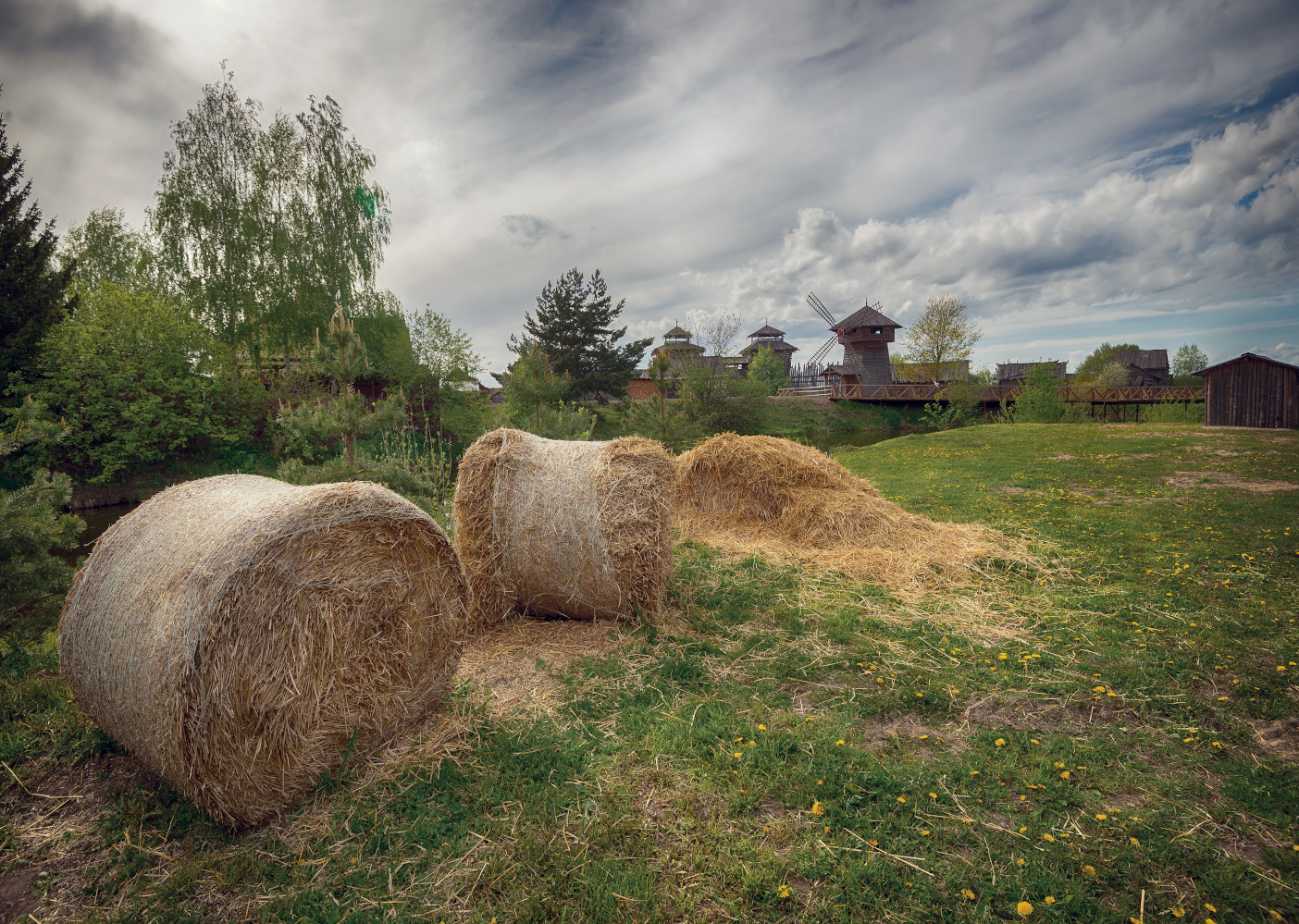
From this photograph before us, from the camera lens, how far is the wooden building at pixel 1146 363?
57062 mm

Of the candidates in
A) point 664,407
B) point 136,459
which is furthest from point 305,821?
point 136,459

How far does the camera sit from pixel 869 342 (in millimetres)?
48656

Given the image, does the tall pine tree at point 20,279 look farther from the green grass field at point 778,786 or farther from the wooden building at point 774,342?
the wooden building at point 774,342

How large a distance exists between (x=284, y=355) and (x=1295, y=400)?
1518 inches

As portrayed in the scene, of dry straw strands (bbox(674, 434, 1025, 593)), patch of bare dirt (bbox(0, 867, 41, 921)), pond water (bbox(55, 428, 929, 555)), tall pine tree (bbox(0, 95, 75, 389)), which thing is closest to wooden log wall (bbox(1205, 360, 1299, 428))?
pond water (bbox(55, 428, 929, 555))

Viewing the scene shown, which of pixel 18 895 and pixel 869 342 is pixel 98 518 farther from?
pixel 869 342

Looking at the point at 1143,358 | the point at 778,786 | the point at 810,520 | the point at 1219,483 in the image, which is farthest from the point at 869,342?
the point at 778,786

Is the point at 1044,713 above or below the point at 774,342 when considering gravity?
below

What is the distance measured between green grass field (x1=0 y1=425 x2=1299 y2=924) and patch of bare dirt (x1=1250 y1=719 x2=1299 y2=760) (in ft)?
0.08

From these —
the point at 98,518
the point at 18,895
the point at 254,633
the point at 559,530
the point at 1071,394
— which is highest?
the point at 1071,394

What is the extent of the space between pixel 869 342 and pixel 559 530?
48.9 meters

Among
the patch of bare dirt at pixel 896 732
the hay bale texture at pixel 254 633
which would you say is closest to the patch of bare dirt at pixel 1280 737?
the patch of bare dirt at pixel 896 732

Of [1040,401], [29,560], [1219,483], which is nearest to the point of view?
[29,560]

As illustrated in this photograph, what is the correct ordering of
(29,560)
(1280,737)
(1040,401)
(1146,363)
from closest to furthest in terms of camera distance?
(1280,737), (29,560), (1040,401), (1146,363)
